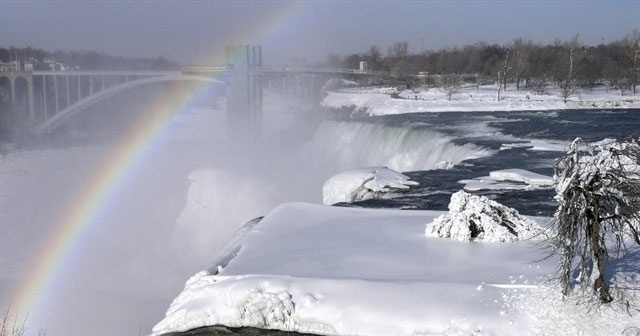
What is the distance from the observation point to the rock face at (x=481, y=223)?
11.4 metres

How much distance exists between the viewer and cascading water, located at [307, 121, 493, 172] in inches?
920

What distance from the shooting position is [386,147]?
92.0 feet

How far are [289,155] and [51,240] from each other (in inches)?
577

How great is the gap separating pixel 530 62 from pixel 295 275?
56204 millimetres

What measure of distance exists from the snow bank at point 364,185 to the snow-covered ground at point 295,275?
247 centimetres

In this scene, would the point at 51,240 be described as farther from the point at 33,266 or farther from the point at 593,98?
the point at 593,98

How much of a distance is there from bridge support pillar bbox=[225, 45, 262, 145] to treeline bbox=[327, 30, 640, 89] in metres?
17.5

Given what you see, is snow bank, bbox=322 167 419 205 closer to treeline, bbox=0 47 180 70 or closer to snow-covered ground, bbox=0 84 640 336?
snow-covered ground, bbox=0 84 640 336

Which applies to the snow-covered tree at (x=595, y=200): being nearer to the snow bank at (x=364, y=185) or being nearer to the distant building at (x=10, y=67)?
the snow bank at (x=364, y=185)

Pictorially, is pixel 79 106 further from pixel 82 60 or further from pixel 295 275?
pixel 295 275

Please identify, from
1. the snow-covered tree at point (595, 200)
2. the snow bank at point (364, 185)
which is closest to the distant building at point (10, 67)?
the snow bank at point (364, 185)

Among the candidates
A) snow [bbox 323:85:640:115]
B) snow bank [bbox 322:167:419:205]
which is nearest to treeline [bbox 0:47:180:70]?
snow [bbox 323:85:640:115]

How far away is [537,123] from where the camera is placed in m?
32.2

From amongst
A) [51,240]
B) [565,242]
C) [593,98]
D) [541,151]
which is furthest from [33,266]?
[593,98]
